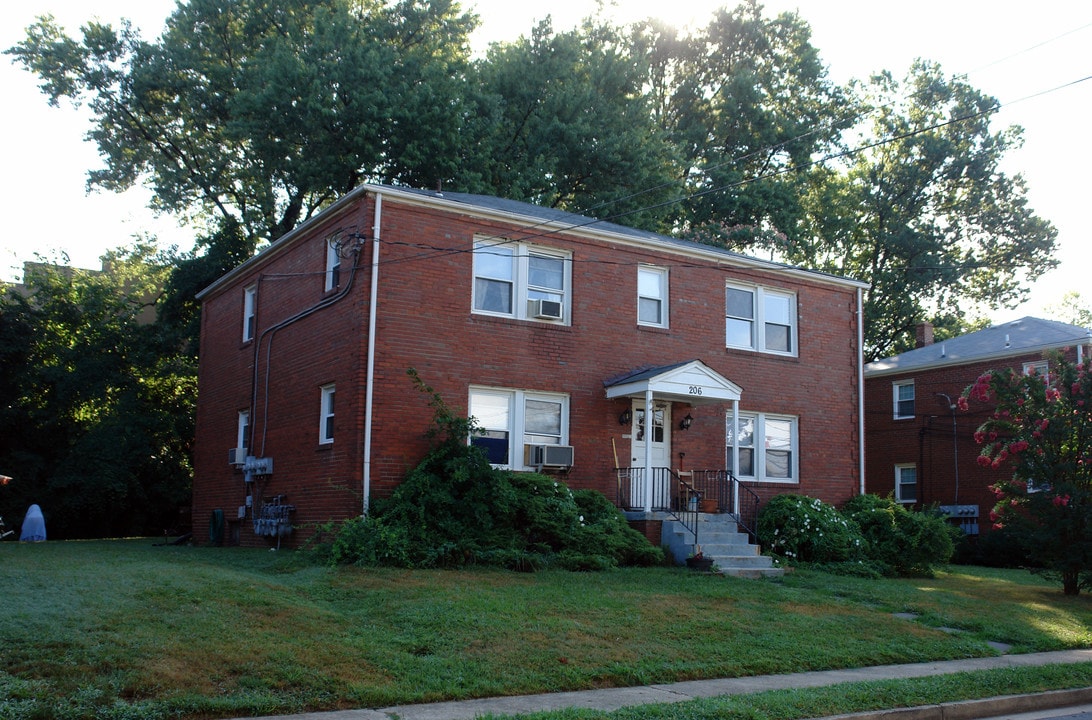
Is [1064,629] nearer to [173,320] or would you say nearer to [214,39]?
Result: [173,320]

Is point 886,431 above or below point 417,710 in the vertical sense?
above

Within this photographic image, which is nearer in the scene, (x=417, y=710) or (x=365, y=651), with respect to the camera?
(x=417, y=710)

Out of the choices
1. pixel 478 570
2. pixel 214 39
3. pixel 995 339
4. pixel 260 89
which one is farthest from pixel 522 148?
pixel 478 570

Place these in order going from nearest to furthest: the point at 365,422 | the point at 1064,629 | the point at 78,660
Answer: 1. the point at 78,660
2. the point at 1064,629
3. the point at 365,422

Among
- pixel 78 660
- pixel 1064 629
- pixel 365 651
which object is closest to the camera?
pixel 78 660

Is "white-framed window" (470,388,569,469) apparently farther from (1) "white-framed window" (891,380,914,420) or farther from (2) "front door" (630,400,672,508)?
(1) "white-framed window" (891,380,914,420)

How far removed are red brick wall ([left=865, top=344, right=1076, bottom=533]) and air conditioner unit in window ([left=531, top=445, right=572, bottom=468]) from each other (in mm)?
15779

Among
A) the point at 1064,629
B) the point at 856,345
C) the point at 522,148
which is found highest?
the point at 522,148

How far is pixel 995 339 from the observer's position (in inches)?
1253

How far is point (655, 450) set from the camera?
20.2 m

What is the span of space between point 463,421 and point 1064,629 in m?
9.35

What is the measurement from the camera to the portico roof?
61.8ft

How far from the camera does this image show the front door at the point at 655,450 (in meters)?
19.5

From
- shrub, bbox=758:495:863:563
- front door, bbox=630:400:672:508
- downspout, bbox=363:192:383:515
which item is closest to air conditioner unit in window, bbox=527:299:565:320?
front door, bbox=630:400:672:508
